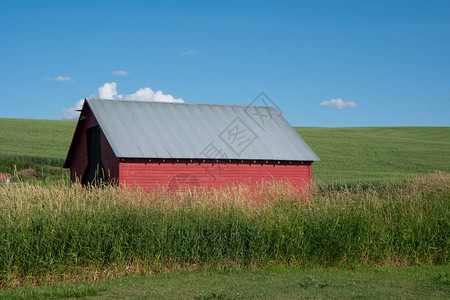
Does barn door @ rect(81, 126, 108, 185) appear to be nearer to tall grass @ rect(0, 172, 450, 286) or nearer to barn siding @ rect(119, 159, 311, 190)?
barn siding @ rect(119, 159, 311, 190)

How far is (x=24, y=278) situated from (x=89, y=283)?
51.6 inches

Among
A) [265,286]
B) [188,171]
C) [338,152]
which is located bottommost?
[265,286]

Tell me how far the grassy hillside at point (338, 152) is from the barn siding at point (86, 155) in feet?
31.9

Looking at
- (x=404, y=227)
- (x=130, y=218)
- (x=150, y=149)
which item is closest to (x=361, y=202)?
(x=404, y=227)

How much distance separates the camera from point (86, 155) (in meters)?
23.8

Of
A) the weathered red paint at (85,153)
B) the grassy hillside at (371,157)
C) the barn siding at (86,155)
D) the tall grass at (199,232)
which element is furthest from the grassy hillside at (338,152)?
the tall grass at (199,232)

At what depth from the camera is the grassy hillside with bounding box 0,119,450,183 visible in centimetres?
3738

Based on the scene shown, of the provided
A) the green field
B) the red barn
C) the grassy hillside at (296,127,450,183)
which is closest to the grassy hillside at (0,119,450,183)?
the grassy hillside at (296,127,450,183)

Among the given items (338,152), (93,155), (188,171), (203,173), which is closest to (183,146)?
(188,171)

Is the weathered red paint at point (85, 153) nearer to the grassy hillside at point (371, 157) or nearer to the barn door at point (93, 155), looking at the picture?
the barn door at point (93, 155)

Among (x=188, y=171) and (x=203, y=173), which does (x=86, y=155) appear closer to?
(x=188, y=171)

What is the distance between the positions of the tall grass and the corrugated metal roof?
876 cm

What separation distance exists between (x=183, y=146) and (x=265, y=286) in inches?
515

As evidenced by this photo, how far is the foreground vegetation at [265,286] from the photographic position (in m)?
7.79
